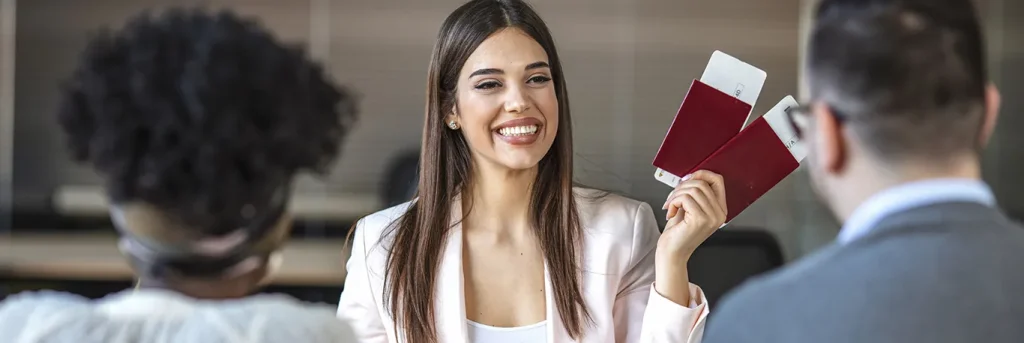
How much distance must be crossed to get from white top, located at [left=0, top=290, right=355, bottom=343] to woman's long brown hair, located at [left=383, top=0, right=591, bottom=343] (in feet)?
2.67

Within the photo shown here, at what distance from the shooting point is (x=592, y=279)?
1.95 m

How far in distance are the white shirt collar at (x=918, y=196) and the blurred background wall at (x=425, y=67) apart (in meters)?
3.18

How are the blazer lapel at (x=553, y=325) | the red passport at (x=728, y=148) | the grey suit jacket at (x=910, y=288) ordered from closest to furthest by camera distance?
1. the grey suit jacket at (x=910, y=288)
2. the red passport at (x=728, y=148)
3. the blazer lapel at (x=553, y=325)

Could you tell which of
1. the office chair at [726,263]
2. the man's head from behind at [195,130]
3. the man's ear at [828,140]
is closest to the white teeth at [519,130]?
the man's head from behind at [195,130]

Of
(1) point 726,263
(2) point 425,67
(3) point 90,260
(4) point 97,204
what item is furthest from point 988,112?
(4) point 97,204

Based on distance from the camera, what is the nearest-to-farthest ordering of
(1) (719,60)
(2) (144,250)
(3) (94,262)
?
(2) (144,250) → (1) (719,60) → (3) (94,262)

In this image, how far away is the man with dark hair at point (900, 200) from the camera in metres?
0.95

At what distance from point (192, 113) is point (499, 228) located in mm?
1013

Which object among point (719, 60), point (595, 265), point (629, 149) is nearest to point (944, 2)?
point (719, 60)

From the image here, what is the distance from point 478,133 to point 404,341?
1.24 ft

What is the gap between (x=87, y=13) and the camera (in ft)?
14.3

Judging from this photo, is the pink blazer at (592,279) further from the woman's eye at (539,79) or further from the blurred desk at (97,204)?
the blurred desk at (97,204)

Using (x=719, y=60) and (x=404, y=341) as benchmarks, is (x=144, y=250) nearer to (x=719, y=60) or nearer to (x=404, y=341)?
(x=404, y=341)

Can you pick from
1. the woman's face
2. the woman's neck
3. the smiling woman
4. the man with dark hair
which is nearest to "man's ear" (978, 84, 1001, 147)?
the man with dark hair
